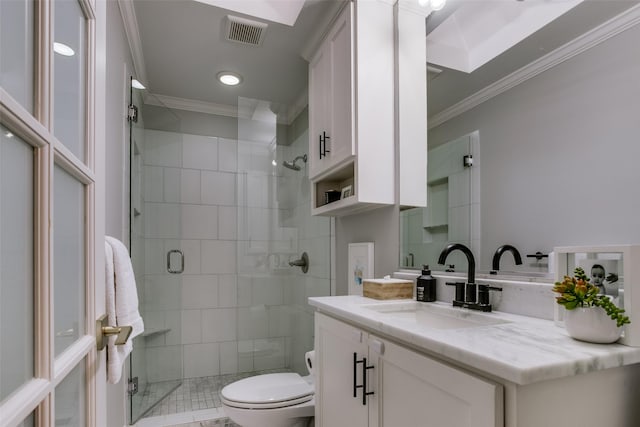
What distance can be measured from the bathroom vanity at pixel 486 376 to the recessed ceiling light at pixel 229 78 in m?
2.10

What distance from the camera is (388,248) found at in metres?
1.87

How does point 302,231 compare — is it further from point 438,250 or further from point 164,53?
point 164,53

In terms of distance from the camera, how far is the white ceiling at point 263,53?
1.21 metres

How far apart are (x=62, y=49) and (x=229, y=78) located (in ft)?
7.44

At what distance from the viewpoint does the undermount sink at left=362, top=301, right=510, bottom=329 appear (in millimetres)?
1196

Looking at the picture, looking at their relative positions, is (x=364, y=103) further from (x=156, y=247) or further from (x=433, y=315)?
(x=156, y=247)

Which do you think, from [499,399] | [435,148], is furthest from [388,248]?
[499,399]

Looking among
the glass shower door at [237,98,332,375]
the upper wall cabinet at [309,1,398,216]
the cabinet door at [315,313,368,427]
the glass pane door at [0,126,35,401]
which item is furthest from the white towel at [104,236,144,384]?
the glass shower door at [237,98,332,375]

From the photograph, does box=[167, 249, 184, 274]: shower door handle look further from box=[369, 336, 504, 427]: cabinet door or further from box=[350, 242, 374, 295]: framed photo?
box=[369, 336, 504, 427]: cabinet door

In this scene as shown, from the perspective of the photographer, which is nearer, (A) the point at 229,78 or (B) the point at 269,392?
(B) the point at 269,392

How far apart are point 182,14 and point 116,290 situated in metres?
1.61

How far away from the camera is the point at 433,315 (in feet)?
4.58

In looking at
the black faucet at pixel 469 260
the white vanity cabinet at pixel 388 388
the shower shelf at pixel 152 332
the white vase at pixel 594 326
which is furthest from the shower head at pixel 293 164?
the white vase at pixel 594 326

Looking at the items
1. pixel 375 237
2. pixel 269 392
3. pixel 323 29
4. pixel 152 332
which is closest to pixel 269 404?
pixel 269 392
